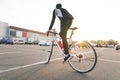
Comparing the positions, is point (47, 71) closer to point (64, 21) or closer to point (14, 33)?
point (64, 21)

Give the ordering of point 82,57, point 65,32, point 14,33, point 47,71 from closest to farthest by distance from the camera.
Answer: point 47,71 < point 82,57 < point 65,32 < point 14,33

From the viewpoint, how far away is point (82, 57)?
530 cm

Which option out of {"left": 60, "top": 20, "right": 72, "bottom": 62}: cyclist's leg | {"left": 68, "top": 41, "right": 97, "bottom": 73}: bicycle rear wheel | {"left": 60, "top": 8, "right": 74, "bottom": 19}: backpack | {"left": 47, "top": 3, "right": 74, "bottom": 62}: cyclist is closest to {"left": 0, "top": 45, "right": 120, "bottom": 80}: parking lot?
{"left": 68, "top": 41, "right": 97, "bottom": 73}: bicycle rear wheel

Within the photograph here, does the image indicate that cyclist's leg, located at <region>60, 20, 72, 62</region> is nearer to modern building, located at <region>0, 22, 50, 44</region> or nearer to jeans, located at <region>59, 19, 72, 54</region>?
jeans, located at <region>59, 19, 72, 54</region>

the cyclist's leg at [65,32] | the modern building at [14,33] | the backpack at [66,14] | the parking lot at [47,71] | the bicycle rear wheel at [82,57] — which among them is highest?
the modern building at [14,33]

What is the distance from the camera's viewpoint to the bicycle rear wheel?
493 centimetres

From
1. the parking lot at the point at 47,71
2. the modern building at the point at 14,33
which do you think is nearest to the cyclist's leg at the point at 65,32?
the parking lot at the point at 47,71

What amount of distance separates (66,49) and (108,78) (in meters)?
1.57

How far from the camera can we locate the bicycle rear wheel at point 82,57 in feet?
16.2

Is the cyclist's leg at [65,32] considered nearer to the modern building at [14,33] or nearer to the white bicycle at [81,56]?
the white bicycle at [81,56]

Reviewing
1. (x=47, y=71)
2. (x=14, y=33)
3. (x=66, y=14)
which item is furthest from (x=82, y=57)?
(x=14, y=33)

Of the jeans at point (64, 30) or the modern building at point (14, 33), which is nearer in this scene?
the jeans at point (64, 30)

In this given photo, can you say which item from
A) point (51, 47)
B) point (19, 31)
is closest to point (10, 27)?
point (19, 31)

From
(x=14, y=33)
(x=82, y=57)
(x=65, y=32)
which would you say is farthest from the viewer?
(x=14, y=33)
